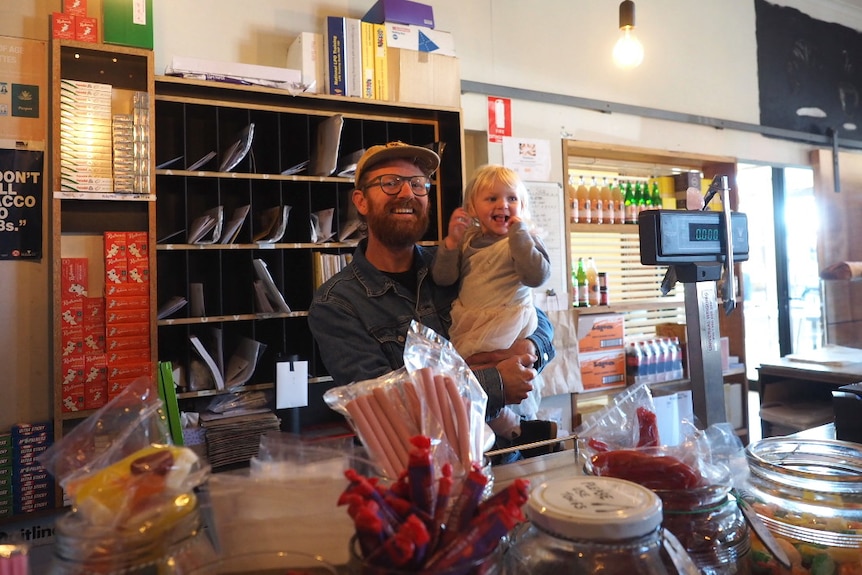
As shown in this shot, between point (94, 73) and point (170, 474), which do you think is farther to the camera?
point (94, 73)

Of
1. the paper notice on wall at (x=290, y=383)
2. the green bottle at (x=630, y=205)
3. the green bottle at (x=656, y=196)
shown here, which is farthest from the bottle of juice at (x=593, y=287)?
the paper notice on wall at (x=290, y=383)

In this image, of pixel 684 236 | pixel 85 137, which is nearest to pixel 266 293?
pixel 85 137

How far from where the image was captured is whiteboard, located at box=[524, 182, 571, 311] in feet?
12.2

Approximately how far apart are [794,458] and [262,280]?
226cm

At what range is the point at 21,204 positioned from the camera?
2.52 metres

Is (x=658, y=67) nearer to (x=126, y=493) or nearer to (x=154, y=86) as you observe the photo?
(x=154, y=86)

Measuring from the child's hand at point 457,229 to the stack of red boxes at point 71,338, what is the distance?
1.58 meters

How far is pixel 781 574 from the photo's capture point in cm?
75

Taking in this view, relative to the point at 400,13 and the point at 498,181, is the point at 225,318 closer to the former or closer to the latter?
the point at 498,181

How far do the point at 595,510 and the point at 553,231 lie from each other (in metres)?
3.29

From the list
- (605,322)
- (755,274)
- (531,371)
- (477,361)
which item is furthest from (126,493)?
(755,274)

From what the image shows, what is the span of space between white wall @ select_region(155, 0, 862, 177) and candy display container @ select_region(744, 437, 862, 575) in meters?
2.90

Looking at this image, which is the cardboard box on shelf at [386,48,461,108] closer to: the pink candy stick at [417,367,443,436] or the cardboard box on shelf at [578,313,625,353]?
the cardboard box on shelf at [578,313,625,353]

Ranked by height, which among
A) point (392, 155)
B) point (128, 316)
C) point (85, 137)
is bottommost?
point (128, 316)
